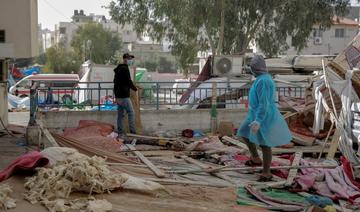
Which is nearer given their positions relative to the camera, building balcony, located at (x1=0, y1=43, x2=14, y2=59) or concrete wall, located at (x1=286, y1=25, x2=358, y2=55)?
building balcony, located at (x1=0, y1=43, x2=14, y2=59)

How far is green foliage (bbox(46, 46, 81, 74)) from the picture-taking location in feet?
202

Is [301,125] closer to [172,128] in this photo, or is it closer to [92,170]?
[172,128]

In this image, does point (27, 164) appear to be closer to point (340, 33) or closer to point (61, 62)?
point (340, 33)

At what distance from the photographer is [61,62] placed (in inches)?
2434

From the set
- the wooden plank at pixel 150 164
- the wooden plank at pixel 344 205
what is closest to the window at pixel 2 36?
the wooden plank at pixel 150 164

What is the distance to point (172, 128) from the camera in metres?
13.3

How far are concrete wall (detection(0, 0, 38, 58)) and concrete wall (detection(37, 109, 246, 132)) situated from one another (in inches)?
62.8

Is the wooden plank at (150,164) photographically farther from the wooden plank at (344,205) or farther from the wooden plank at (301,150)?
the wooden plank at (301,150)

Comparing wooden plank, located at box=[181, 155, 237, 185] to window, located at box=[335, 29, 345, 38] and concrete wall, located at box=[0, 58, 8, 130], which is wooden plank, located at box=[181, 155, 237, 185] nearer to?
concrete wall, located at box=[0, 58, 8, 130]

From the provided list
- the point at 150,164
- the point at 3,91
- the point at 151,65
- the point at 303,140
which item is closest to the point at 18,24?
the point at 3,91

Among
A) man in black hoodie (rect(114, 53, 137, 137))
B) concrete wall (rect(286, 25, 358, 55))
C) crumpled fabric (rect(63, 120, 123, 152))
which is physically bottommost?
crumpled fabric (rect(63, 120, 123, 152))

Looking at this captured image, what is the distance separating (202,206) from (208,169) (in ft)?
7.53

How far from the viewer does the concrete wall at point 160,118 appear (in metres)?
12.6

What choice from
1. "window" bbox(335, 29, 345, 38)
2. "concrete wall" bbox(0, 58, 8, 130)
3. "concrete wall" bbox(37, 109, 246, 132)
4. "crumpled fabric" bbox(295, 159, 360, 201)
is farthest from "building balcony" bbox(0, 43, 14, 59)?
"window" bbox(335, 29, 345, 38)
